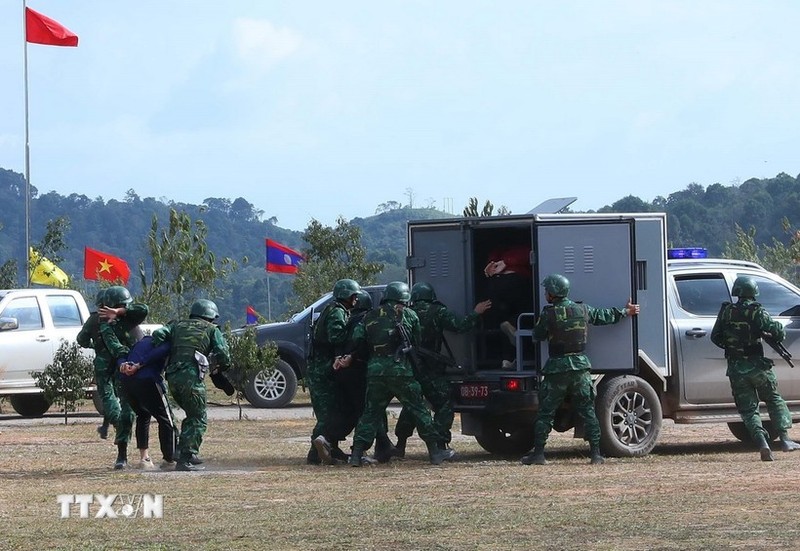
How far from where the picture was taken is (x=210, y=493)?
12266 millimetres

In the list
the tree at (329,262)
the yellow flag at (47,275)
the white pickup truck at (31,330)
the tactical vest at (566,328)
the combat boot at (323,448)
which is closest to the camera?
the tactical vest at (566,328)

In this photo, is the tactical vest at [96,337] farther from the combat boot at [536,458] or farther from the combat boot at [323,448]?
the combat boot at [536,458]

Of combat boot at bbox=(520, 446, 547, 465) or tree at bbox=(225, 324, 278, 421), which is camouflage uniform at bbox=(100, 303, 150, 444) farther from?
tree at bbox=(225, 324, 278, 421)

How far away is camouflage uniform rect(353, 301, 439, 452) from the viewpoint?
47.0 feet

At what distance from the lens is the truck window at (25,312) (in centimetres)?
2197

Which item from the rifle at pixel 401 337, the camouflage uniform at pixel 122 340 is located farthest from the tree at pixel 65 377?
the rifle at pixel 401 337

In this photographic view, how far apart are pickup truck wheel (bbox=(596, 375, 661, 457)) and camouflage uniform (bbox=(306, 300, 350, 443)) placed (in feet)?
7.91

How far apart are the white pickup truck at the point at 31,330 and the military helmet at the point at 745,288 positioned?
33.4 ft

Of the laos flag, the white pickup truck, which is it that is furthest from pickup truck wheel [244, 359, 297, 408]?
the laos flag

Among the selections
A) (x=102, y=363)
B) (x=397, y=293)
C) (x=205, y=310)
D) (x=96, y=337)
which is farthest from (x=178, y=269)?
(x=397, y=293)

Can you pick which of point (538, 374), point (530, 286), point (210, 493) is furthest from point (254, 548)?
point (530, 286)

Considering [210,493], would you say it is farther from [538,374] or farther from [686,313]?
[686,313]

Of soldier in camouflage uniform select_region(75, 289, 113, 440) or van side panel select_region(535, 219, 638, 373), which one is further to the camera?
soldier in camouflage uniform select_region(75, 289, 113, 440)

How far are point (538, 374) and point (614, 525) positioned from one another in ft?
14.8
